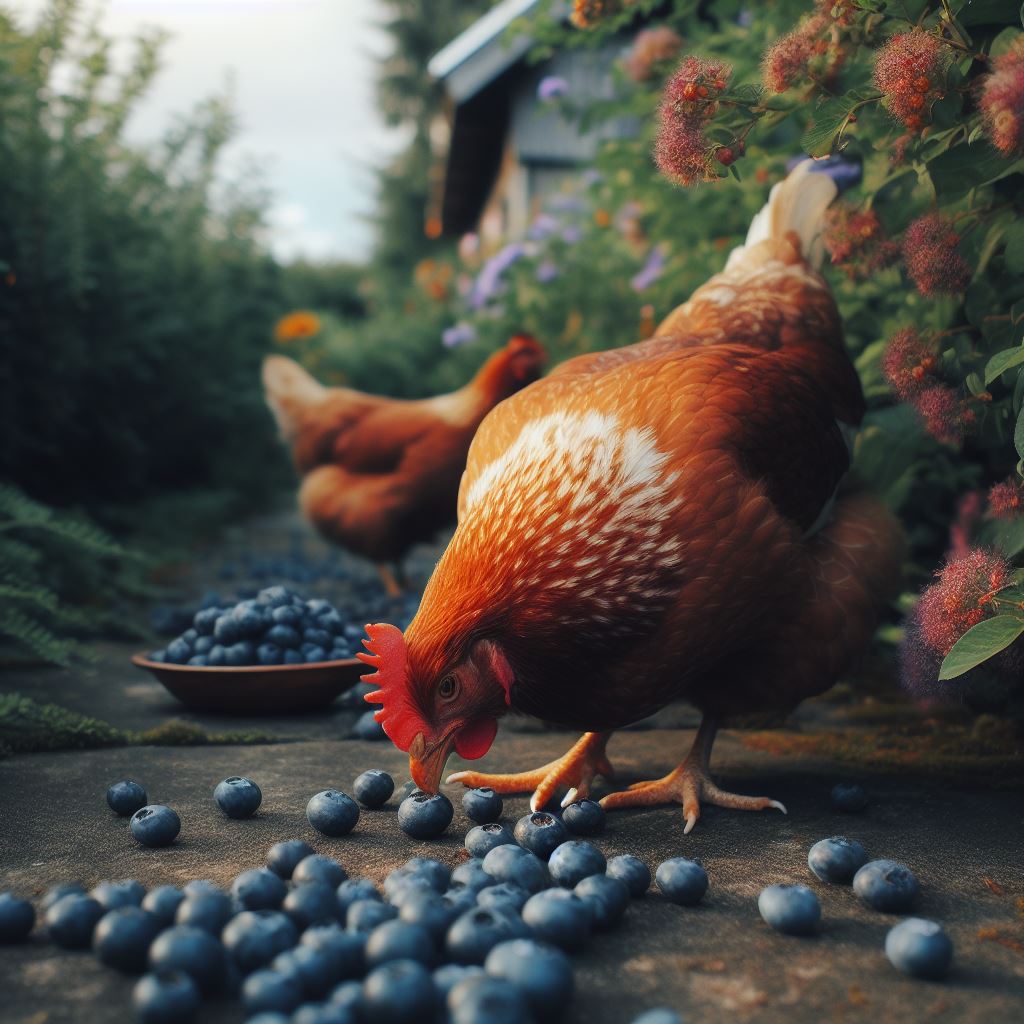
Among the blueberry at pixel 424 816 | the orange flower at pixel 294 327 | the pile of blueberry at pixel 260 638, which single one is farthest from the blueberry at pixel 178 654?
the orange flower at pixel 294 327

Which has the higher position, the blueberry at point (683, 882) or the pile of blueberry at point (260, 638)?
the pile of blueberry at point (260, 638)

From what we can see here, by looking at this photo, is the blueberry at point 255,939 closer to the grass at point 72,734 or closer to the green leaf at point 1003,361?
the grass at point 72,734

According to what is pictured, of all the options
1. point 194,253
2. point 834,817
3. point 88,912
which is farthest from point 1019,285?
point 194,253

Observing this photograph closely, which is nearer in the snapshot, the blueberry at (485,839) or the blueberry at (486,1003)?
the blueberry at (486,1003)

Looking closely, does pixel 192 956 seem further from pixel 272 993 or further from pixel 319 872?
pixel 319 872

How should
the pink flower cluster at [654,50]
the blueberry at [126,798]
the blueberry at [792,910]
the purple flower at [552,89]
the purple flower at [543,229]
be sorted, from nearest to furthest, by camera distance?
1. the blueberry at [792,910]
2. the blueberry at [126,798]
3. the pink flower cluster at [654,50]
4. the purple flower at [552,89]
5. the purple flower at [543,229]

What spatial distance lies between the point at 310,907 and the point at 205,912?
17 cm

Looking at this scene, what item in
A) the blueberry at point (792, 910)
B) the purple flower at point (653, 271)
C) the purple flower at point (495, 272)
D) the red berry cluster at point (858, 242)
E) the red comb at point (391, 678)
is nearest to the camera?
the blueberry at point (792, 910)

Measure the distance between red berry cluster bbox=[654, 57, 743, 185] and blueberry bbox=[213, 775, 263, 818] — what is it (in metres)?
1.75

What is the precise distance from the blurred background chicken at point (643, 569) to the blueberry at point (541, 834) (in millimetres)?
223

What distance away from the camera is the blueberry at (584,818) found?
2.25m

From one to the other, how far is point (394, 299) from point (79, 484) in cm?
1341

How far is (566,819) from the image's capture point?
227cm

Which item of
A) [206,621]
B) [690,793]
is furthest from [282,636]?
[690,793]
